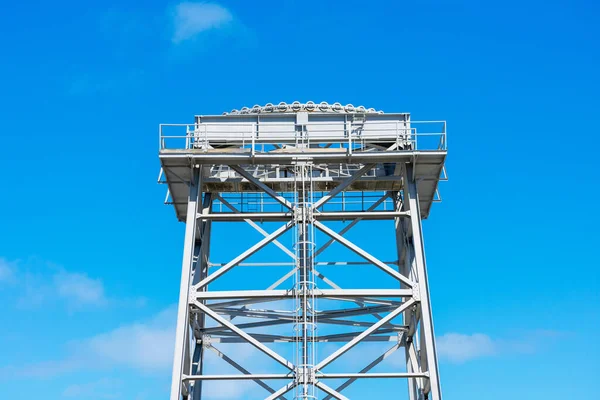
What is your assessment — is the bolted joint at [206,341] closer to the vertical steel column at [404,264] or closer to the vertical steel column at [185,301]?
the vertical steel column at [185,301]

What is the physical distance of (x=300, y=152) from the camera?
104 feet

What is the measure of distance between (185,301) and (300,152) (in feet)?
20.6

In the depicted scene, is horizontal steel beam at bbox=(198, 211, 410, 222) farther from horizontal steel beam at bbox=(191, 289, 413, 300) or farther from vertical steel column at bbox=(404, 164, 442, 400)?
horizontal steel beam at bbox=(191, 289, 413, 300)

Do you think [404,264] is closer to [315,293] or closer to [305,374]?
[315,293]

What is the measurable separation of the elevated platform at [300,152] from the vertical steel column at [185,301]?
864mm

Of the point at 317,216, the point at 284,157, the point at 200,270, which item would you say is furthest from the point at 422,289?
the point at 200,270

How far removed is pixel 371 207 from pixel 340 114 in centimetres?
421

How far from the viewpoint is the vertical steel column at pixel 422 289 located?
28.8 metres

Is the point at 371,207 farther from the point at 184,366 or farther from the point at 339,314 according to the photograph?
the point at 184,366

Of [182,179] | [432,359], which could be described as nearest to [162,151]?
[182,179]

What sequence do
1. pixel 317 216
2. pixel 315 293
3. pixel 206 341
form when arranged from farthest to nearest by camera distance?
pixel 206 341, pixel 317 216, pixel 315 293

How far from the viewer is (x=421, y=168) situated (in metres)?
32.1

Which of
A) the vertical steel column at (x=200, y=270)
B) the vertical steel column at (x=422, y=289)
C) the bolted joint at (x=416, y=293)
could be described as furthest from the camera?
the vertical steel column at (x=200, y=270)

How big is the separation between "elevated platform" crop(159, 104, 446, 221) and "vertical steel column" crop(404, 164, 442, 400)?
73cm
